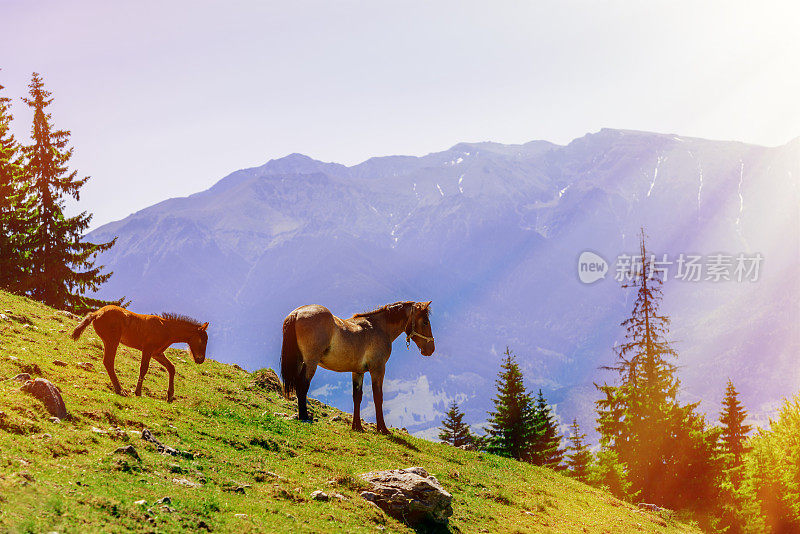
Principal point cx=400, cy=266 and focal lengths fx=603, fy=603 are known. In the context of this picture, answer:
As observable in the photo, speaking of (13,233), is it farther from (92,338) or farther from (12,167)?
(92,338)

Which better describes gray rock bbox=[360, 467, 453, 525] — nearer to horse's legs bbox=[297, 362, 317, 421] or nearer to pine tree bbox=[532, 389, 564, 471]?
horse's legs bbox=[297, 362, 317, 421]

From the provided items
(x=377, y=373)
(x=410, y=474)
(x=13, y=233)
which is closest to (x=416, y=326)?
(x=377, y=373)

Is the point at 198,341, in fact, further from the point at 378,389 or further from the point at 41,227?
the point at 41,227

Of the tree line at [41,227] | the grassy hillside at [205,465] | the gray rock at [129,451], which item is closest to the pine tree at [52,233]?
the tree line at [41,227]

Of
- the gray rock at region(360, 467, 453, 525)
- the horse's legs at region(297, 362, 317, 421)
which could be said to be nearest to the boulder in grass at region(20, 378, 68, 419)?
the gray rock at region(360, 467, 453, 525)

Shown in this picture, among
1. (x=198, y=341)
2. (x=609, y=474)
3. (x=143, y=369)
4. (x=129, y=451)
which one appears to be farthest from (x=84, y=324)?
(x=609, y=474)

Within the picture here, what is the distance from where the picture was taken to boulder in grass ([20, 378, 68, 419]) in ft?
48.3

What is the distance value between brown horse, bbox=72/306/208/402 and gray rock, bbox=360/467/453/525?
8517mm

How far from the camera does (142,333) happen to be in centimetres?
1981

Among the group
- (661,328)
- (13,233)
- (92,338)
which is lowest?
(92,338)

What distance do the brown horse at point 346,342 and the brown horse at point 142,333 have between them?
320 centimetres

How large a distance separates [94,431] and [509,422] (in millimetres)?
41980

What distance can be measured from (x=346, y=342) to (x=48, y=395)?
10474mm

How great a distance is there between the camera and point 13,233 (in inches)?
1725
